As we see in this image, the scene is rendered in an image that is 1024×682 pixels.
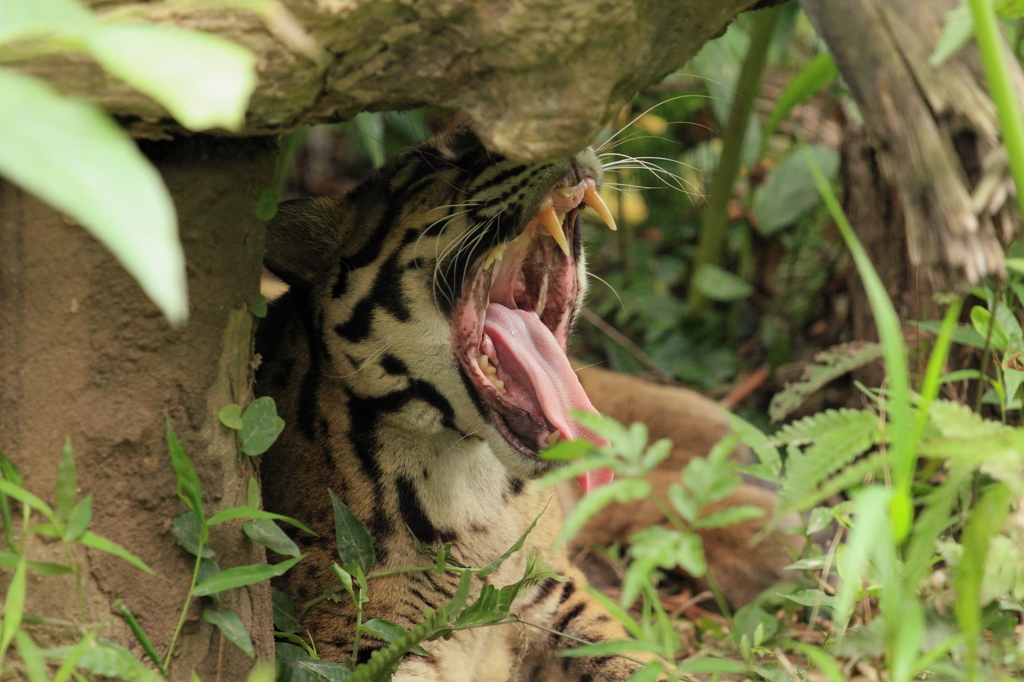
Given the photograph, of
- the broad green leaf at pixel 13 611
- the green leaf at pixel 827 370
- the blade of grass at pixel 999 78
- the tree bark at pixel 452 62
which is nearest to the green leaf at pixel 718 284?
the green leaf at pixel 827 370

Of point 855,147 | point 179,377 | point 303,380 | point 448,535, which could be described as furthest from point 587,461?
point 855,147

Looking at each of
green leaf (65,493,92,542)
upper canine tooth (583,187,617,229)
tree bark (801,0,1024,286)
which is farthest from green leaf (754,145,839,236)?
green leaf (65,493,92,542)

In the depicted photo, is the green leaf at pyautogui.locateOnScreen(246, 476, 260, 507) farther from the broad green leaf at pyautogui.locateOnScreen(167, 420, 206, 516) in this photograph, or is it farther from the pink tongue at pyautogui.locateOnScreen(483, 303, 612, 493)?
the pink tongue at pyautogui.locateOnScreen(483, 303, 612, 493)

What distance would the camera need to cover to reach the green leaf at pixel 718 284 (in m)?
5.15

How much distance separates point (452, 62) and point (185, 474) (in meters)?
0.99

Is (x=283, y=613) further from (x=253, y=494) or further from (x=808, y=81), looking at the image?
(x=808, y=81)

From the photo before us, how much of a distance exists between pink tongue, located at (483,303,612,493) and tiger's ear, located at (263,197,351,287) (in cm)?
50

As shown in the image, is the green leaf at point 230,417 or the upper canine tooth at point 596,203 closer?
the green leaf at point 230,417

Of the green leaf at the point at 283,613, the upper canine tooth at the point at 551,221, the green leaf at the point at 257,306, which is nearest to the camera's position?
the green leaf at the point at 257,306

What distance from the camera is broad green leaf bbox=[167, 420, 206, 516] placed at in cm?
196

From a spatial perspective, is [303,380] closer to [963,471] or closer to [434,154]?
[434,154]

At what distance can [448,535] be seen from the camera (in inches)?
106

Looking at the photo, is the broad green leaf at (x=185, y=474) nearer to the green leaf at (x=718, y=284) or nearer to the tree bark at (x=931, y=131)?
the tree bark at (x=931, y=131)

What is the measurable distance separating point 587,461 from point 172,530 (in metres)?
1.02
